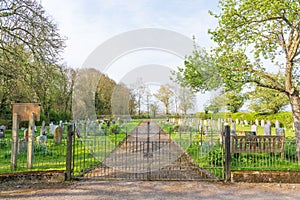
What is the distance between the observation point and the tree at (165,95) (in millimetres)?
33812

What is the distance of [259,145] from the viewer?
28.8ft

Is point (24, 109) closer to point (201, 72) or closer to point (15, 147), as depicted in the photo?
point (15, 147)

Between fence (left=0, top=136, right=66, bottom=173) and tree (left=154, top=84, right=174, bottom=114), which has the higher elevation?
tree (left=154, top=84, right=174, bottom=114)

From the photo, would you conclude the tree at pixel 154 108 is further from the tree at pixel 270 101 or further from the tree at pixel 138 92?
the tree at pixel 270 101

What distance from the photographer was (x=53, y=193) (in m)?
5.50

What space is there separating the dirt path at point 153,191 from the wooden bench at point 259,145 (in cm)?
232

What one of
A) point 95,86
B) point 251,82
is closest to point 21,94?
point 251,82

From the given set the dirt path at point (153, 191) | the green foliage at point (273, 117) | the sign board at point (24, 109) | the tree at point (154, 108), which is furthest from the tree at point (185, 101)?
the dirt path at point (153, 191)

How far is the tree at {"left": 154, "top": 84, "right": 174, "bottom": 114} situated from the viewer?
33812mm

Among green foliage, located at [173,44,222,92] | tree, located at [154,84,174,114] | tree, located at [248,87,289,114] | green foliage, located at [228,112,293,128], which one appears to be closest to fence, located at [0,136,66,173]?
green foliage, located at [173,44,222,92]

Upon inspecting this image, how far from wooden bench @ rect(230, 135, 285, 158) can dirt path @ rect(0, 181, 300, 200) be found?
2.32 meters

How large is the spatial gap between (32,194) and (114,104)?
111 feet

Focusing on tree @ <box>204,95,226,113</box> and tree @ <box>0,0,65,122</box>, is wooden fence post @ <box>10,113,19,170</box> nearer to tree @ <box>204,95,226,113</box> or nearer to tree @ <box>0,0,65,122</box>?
tree @ <box>0,0,65,122</box>

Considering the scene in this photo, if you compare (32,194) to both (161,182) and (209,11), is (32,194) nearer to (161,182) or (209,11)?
(161,182)
